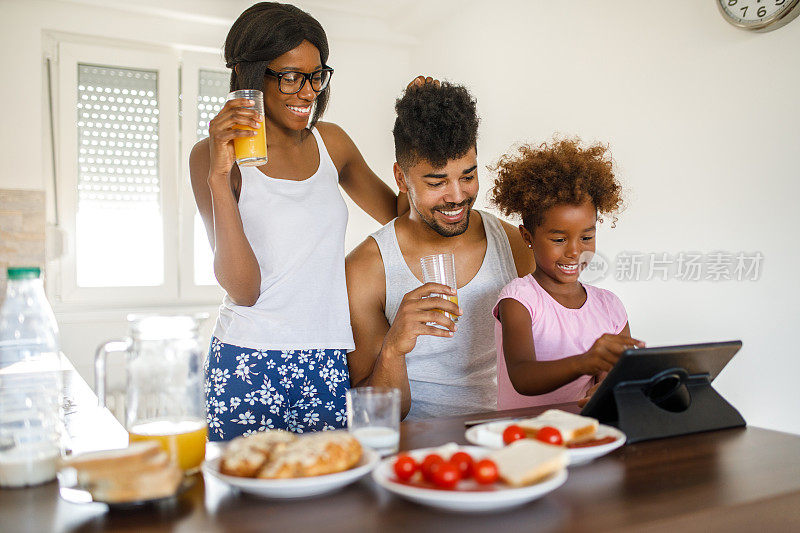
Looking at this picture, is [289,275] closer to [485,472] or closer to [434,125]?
[434,125]

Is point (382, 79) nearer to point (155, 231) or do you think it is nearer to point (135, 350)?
point (155, 231)

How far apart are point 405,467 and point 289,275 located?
1023mm

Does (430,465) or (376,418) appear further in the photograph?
(376,418)

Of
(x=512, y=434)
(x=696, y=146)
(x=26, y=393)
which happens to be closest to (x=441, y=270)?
(x=512, y=434)

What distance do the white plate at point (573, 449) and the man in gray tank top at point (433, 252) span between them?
66cm

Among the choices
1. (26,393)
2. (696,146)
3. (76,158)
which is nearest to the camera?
(26,393)

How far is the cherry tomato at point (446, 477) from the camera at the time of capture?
0.78 m

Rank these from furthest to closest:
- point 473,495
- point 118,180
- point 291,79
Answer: point 118,180, point 291,79, point 473,495

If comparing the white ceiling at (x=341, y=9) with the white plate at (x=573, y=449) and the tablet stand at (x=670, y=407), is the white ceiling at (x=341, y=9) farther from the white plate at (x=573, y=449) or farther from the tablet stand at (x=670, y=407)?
the white plate at (x=573, y=449)

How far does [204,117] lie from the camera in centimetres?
468

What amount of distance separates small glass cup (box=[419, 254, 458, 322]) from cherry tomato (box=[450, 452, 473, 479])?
22.8 inches

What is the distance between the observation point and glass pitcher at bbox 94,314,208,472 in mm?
910

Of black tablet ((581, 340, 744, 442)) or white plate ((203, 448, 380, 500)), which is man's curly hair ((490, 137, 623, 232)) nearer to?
black tablet ((581, 340, 744, 442))

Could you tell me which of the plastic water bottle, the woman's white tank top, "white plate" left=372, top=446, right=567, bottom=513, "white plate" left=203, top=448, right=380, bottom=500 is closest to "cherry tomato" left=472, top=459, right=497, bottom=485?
"white plate" left=372, top=446, right=567, bottom=513
